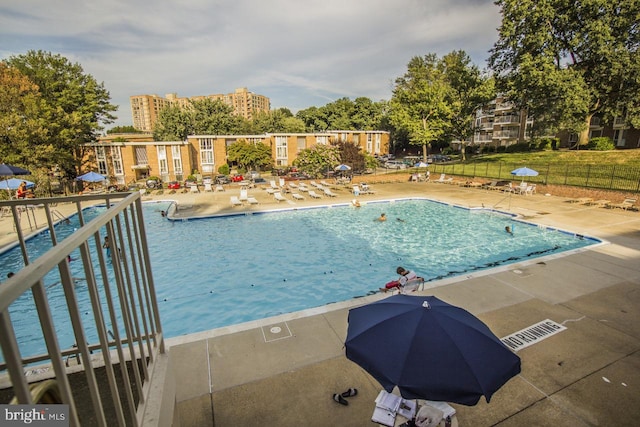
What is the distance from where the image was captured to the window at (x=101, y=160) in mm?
37375

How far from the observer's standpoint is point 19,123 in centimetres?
2294

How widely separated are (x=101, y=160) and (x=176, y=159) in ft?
26.6

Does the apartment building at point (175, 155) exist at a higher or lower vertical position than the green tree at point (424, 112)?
lower

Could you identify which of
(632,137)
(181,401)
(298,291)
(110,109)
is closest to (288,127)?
(110,109)

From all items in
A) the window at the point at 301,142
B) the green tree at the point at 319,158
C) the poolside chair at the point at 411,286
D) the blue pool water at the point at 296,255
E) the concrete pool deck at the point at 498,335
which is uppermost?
the window at the point at 301,142

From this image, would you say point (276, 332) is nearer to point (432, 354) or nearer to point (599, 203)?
point (432, 354)

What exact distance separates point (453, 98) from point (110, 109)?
4074 cm

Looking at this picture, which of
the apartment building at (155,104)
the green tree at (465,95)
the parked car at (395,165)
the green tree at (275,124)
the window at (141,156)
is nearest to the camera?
the green tree at (465,95)

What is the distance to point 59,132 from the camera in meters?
28.2

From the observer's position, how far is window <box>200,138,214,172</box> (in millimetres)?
43000

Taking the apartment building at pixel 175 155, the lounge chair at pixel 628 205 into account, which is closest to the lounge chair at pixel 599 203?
the lounge chair at pixel 628 205

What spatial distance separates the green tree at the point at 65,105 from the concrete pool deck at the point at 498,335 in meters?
28.9

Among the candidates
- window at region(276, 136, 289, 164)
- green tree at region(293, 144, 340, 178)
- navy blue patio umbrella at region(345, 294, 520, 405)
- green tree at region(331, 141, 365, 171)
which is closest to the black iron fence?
green tree at region(331, 141, 365, 171)
